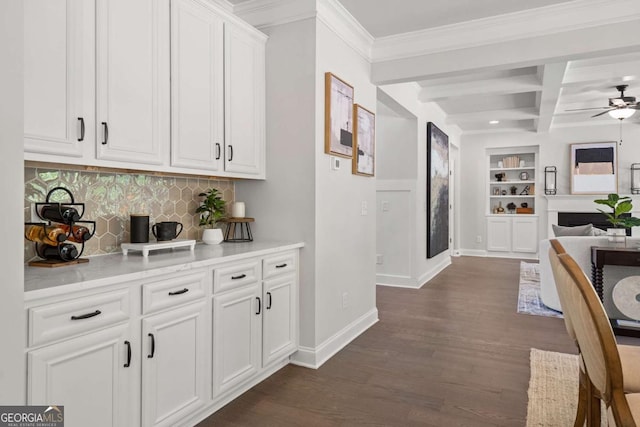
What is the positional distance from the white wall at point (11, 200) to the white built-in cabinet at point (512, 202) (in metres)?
8.76

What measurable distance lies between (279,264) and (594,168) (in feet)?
24.5

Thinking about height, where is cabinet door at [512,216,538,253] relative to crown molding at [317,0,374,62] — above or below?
below

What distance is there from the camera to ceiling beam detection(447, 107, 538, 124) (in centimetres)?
681

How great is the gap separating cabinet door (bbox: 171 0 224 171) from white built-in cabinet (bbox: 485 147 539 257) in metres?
7.47

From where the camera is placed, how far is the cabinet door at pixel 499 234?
8.66 metres

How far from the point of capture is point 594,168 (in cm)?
785

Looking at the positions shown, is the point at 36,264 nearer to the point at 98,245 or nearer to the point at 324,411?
the point at 98,245

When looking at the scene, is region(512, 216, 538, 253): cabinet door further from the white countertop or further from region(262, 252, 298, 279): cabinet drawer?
the white countertop

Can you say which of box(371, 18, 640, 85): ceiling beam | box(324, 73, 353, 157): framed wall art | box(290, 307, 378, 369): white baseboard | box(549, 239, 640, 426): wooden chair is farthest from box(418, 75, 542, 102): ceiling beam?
box(549, 239, 640, 426): wooden chair

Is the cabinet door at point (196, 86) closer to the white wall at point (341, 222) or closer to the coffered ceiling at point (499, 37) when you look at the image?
the white wall at point (341, 222)

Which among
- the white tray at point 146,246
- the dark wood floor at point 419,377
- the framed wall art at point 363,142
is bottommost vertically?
the dark wood floor at point 419,377

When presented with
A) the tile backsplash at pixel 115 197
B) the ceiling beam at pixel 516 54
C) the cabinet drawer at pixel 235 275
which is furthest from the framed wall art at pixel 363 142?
the cabinet drawer at pixel 235 275

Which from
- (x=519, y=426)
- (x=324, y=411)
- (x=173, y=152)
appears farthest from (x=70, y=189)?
(x=519, y=426)

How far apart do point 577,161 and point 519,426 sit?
7231mm
